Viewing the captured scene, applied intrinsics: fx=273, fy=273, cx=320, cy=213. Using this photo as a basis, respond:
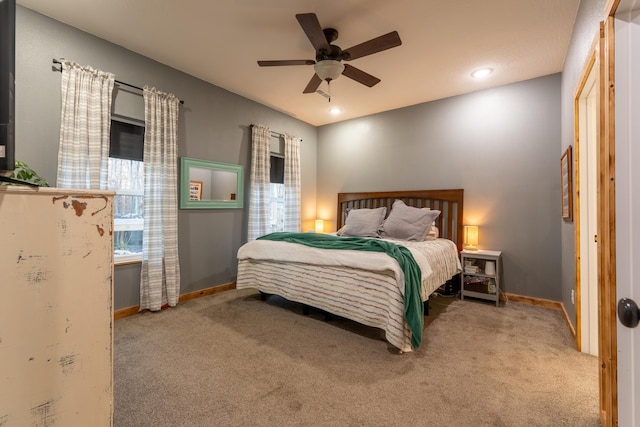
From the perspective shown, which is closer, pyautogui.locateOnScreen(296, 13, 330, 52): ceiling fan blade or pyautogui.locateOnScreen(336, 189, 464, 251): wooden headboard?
pyautogui.locateOnScreen(296, 13, 330, 52): ceiling fan blade

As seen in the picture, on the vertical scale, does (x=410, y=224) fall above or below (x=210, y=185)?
below

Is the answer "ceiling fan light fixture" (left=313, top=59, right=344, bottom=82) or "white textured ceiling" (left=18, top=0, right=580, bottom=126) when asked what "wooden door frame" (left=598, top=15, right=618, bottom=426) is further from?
"ceiling fan light fixture" (left=313, top=59, right=344, bottom=82)

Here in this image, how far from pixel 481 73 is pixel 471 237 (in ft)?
6.64

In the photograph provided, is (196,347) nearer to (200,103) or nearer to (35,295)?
(35,295)

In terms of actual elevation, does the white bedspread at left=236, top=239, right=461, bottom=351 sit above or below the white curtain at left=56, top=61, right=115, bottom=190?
below

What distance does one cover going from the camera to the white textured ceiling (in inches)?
88.4

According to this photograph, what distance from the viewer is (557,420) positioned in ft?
4.83

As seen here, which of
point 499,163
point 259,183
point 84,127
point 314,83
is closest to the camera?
point 84,127

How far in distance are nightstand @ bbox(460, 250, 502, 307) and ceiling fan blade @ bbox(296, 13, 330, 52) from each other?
288 cm

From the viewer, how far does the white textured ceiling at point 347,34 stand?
225 centimetres

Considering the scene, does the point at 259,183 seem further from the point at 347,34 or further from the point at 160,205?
the point at 347,34

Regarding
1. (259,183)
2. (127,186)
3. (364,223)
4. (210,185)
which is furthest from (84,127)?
(364,223)

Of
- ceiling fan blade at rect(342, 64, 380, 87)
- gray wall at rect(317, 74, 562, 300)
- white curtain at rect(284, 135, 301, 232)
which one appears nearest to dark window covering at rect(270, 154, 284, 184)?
white curtain at rect(284, 135, 301, 232)

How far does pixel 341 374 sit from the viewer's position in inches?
73.5
